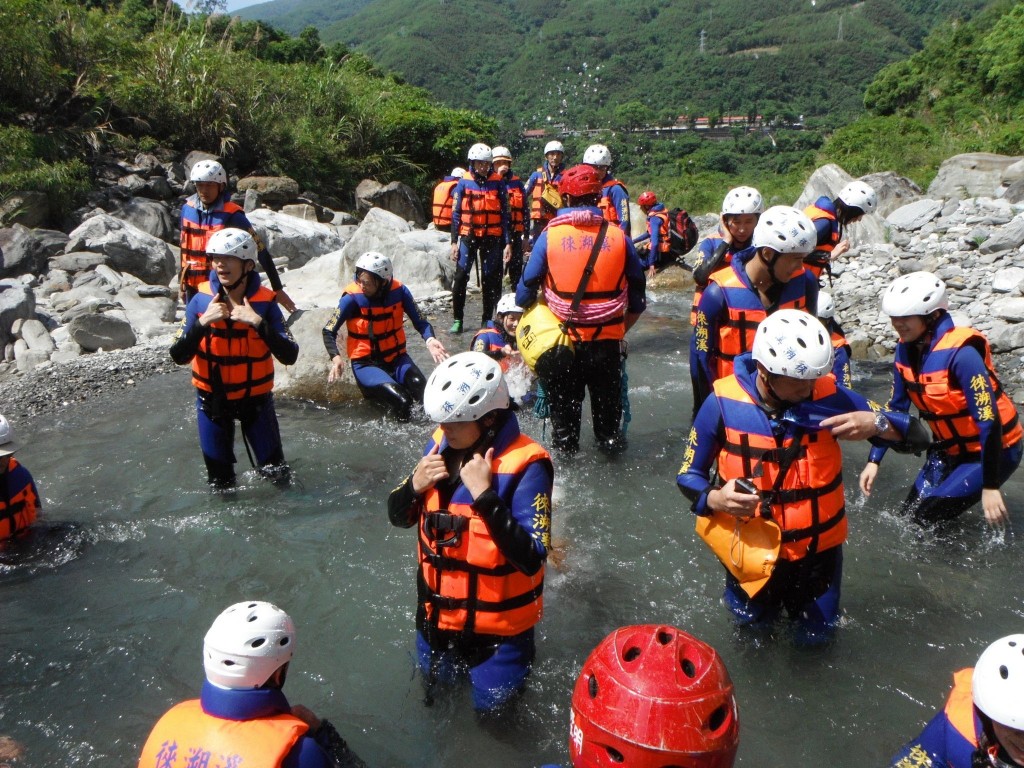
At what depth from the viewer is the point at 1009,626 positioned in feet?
15.3

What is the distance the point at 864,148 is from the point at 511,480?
22338 mm

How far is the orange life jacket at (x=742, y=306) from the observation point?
488 centimetres

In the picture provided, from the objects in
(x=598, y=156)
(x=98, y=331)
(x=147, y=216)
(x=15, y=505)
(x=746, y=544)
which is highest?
(x=598, y=156)

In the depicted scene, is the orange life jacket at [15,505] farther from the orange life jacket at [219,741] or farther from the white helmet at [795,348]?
the white helmet at [795,348]

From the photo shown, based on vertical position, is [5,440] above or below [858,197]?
below

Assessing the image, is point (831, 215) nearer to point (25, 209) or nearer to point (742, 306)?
point (742, 306)

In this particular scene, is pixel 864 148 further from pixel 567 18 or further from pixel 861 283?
pixel 567 18

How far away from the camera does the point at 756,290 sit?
4891 millimetres

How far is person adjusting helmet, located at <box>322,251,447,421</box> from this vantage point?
22.4 ft

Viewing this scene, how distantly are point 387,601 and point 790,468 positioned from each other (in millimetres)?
2733

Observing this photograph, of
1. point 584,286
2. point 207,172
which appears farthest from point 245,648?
point 207,172

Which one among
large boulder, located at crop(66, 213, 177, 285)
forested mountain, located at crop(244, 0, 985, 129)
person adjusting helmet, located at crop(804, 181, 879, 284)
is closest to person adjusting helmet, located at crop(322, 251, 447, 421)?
person adjusting helmet, located at crop(804, 181, 879, 284)

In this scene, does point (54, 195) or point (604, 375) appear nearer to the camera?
point (604, 375)

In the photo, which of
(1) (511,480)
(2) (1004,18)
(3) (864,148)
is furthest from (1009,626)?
(2) (1004,18)
